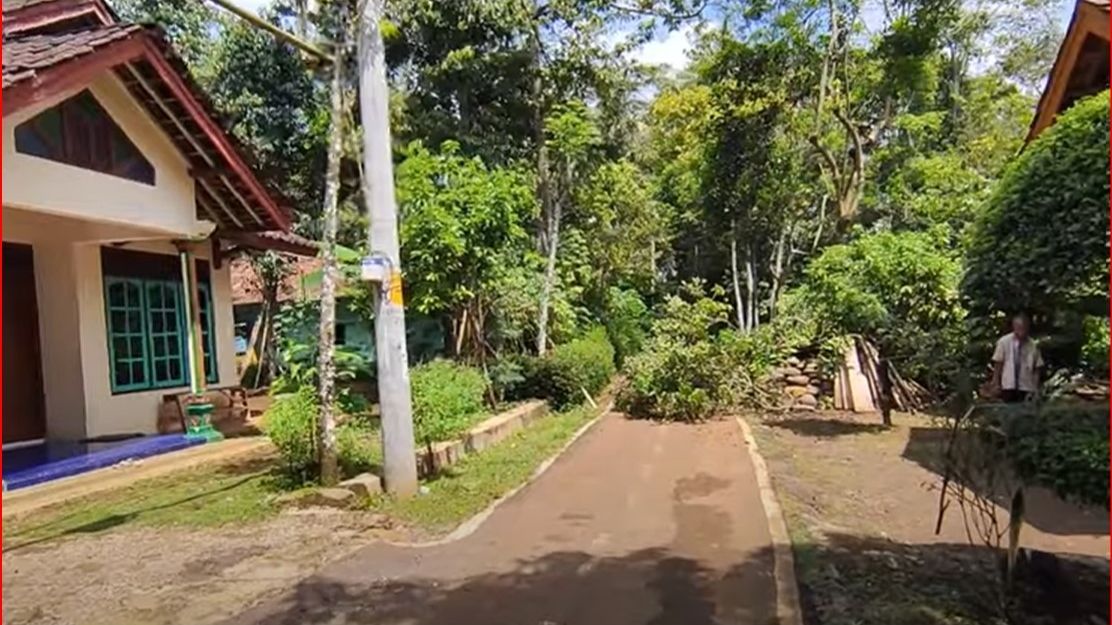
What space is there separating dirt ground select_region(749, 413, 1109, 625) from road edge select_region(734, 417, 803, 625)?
0.07m

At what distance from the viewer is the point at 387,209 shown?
7.91m

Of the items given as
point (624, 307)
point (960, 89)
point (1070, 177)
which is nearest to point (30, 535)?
point (1070, 177)

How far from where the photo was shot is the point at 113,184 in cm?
948

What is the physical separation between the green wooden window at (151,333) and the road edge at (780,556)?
28.3 feet

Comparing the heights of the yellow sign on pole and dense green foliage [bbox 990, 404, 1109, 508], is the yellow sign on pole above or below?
above

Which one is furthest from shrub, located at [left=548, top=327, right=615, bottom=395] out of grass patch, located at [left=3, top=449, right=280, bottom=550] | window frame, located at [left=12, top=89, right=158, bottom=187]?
window frame, located at [left=12, top=89, right=158, bottom=187]

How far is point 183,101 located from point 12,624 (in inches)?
280

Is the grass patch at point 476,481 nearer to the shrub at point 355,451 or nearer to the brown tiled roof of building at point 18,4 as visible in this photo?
the shrub at point 355,451

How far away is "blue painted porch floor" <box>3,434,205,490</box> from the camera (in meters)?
8.52

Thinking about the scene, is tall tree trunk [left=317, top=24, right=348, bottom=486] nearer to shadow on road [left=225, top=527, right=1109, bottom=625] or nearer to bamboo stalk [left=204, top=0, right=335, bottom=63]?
bamboo stalk [left=204, top=0, right=335, bottom=63]

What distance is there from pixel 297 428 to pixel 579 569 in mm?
3626

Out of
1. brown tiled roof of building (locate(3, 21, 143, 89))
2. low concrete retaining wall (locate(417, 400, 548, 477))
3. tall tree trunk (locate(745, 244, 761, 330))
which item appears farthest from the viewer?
tall tree trunk (locate(745, 244, 761, 330))

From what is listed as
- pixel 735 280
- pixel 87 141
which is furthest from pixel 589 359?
pixel 87 141

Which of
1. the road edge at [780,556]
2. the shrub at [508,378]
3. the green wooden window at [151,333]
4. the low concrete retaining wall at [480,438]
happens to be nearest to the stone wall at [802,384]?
the low concrete retaining wall at [480,438]
